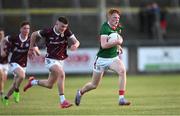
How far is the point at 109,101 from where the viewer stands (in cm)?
2209

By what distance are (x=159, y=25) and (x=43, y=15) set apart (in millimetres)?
6659

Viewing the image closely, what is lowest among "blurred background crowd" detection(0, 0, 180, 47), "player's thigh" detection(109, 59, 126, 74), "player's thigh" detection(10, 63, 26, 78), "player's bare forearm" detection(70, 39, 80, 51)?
"blurred background crowd" detection(0, 0, 180, 47)

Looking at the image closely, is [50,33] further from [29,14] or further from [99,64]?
[29,14]

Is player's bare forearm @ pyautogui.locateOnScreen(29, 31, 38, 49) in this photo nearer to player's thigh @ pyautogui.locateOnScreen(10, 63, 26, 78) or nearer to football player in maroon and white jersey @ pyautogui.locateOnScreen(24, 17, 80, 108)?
football player in maroon and white jersey @ pyautogui.locateOnScreen(24, 17, 80, 108)

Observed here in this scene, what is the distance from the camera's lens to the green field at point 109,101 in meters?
18.4

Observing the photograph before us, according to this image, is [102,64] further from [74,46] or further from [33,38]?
[33,38]

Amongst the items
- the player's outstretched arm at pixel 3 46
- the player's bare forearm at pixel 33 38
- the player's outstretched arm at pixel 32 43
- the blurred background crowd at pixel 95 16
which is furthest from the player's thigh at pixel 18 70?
the blurred background crowd at pixel 95 16

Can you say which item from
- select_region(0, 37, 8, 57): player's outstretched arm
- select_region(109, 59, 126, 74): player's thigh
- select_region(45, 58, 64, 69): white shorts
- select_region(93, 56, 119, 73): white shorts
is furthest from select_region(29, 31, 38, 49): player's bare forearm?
select_region(0, 37, 8, 57): player's outstretched arm

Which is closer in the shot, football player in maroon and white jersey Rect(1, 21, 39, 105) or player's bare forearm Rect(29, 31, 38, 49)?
player's bare forearm Rect(29, 31, 38, 49)

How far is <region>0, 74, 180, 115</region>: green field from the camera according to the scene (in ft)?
60.2

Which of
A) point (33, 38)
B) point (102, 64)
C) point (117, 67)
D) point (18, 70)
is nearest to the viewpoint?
point (117, 67)

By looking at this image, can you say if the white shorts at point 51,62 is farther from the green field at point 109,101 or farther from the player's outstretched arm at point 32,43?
the green field at point 109,101

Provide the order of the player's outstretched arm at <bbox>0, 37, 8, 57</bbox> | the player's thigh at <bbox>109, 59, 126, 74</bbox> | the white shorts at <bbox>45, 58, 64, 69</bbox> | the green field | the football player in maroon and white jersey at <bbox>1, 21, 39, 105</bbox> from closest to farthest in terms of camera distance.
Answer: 1. the green field
2. the player's thigh at <bbox>109, 59, 126, 74</bbox>
3. the white shorts at <bbox>45, 58, 64, 69</bbox>
4. the football player in maroon and white jersey at <bbox>1, 21, 39, 105</bbox>
5. the player's outstretched arm at <bbox>0, 37, 8, 57</bbox>

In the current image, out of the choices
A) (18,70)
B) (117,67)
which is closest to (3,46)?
(18,70)
